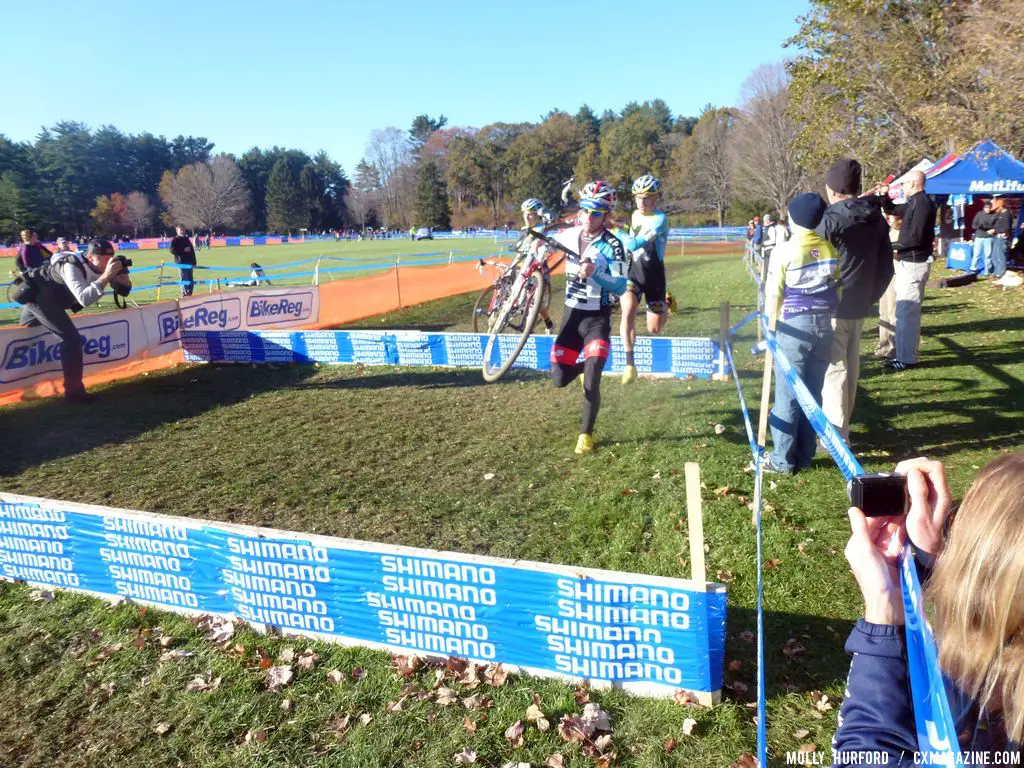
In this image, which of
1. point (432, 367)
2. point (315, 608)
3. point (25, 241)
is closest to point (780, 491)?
point (315, 608)

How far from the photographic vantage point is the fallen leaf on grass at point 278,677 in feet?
11.4

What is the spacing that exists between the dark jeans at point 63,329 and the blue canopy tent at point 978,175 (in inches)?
702

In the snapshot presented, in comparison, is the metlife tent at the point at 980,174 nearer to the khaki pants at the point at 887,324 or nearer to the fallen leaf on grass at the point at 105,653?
the khaki pants at the point at 887,324

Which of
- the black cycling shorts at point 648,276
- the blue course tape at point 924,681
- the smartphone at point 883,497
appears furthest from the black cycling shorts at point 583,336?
the blue course tape at point 924,681

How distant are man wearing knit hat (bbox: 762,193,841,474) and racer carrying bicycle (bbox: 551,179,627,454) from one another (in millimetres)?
1479

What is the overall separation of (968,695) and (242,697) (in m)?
3.23

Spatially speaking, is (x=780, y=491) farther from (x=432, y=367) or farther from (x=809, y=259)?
(x=432, y=367)

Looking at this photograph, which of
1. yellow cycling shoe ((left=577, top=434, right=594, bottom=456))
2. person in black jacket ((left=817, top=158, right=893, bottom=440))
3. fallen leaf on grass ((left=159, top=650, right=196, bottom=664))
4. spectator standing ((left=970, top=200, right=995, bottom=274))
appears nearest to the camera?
fallen leaf on grass ((left=159, top=650, right=196, bottom=664))

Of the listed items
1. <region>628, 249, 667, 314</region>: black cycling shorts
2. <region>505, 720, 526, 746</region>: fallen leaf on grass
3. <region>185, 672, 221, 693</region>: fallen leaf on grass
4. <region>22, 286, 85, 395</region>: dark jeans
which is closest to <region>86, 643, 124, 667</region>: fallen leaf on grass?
<region>185, 672, 221, 693</region>: fallen leaf on grass

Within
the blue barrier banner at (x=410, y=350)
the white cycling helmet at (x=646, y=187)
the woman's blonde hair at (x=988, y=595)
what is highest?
the white cycling helmet at (x=646, y=187)

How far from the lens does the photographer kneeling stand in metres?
8.91

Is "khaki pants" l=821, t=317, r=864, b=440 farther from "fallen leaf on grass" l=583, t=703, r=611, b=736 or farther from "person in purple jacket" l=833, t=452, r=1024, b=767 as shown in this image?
"person in purple jacket" l=833, t=452, r=1024, b=767

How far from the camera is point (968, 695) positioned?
4.55ft

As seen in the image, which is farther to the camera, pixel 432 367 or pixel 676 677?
pixel 432 367
